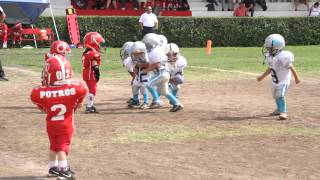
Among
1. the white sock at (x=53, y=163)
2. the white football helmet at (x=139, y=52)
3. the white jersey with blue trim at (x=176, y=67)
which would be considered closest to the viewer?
the white sock at (x=53, y=163)

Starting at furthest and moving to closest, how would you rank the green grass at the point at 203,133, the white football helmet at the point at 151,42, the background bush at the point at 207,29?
1. the background bush at the point at 207,29
2. the white football helmet at the point at 151,42
3. the green grass at the point at 203,133

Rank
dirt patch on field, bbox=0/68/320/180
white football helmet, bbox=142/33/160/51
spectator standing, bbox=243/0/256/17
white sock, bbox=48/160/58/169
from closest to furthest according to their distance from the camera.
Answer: white sock, bbox=48/160/58/169, dirt patch on field, bbox=0/68/320/180, white football helmet, bbox=142/33/160/51, spectator standing, bbox=243/0/256/17

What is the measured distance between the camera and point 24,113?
38.1 feet

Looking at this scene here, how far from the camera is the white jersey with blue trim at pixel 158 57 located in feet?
38.8

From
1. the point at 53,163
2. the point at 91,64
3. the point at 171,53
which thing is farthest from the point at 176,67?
the point at 53,163

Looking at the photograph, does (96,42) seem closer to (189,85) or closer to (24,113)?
(24,113)

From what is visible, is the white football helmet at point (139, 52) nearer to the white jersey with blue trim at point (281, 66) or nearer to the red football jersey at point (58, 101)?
the white jersey with blue trim at point (281, 66)

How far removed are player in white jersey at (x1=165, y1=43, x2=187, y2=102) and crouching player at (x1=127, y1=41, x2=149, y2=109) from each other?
590 mm

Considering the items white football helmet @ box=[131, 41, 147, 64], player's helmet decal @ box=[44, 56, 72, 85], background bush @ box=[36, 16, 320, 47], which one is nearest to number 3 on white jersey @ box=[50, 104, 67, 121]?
player's helmet decal @ box=[44, 56, 72, 85]

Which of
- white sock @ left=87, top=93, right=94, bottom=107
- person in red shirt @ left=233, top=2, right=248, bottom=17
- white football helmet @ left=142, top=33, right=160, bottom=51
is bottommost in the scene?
person in red shirt @ left=233, top=2, right=248, bottom=17

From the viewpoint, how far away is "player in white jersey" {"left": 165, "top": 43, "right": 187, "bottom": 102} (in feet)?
41.2

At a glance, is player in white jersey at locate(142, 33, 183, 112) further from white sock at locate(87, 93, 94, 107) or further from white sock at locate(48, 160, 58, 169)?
white sock at locate(48, 160, 58, 169)

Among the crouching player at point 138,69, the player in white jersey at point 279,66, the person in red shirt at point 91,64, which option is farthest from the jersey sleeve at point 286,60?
the person in red shirt at point 91,64

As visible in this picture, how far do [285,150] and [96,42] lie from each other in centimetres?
449
